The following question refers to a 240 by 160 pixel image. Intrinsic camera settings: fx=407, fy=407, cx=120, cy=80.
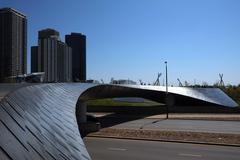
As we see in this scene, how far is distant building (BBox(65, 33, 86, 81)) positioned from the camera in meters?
109

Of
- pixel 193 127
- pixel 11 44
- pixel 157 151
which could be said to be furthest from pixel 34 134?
pixel 11 44

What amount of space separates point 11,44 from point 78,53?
3199 centimetres

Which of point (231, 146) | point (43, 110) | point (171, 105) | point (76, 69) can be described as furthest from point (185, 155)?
point (76, 69)

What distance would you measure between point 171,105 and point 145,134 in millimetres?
34385

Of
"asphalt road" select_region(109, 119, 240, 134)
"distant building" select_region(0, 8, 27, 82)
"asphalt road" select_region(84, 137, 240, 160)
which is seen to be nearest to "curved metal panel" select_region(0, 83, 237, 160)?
"asphalt road" select_region(84, 137, 240, 160)

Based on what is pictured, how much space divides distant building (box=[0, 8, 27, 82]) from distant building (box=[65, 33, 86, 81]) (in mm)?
23492

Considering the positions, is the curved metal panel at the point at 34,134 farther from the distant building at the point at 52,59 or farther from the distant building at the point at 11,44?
the distant building at the point at 52,59

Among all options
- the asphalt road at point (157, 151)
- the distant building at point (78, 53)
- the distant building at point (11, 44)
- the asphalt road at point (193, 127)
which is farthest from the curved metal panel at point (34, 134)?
the distant building at point (78, 53)

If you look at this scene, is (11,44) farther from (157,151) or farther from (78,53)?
(157,151)

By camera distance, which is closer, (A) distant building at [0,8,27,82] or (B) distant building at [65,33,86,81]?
(A) distant building at [0,8,27,82]

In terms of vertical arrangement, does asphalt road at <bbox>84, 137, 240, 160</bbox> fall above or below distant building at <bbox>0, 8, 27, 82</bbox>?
below

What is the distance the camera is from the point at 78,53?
365 ft

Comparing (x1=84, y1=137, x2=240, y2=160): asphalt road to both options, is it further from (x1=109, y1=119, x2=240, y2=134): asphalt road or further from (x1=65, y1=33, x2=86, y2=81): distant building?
(x1=65, y1=33, x2=86, y2=81): distant building

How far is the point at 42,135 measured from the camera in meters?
4.99
